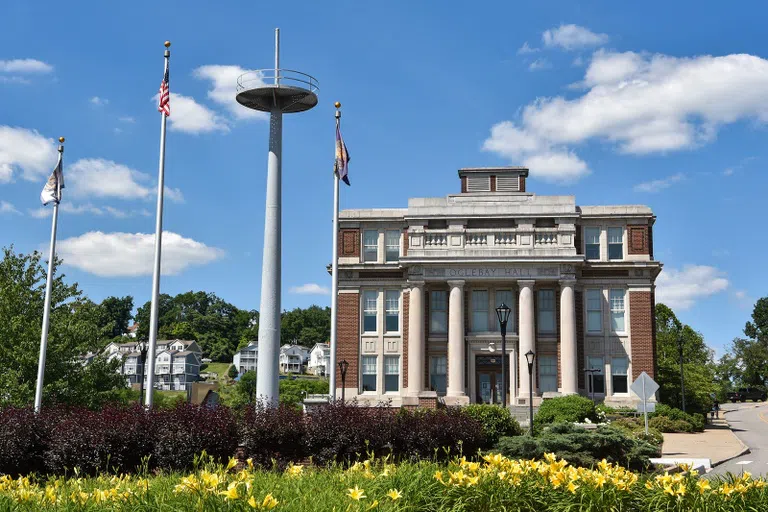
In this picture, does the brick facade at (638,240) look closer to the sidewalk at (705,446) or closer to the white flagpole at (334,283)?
the sidewalk at (705,446)

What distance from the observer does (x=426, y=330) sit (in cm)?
4981

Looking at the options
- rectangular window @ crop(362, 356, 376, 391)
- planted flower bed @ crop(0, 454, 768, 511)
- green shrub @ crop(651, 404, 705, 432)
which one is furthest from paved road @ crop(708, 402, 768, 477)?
rectangular window @ crop(362, 356, 376, 391)

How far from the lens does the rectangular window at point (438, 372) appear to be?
162 feet

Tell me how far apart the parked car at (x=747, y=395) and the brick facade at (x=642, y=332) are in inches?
2691


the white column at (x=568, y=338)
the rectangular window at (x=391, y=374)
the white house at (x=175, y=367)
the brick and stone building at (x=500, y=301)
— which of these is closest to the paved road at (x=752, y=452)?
the brick and stone building at (x=500, y=301)

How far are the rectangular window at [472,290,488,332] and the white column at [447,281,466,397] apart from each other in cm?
137

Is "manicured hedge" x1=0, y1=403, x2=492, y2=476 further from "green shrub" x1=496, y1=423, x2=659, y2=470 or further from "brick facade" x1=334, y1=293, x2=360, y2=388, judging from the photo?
"brick facade" x1=334, y1=293, x2=360, y2=388

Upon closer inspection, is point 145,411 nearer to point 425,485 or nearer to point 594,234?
point 425,485

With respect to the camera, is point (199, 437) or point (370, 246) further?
point (370, 246)

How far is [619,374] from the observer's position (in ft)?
160

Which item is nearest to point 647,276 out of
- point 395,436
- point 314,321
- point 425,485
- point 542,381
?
point 542,381

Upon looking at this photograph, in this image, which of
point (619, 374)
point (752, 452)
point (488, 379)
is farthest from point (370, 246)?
point (752, 452)

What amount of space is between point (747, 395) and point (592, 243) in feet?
248

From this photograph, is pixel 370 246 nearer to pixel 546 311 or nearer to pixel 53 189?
pixel 546 311
